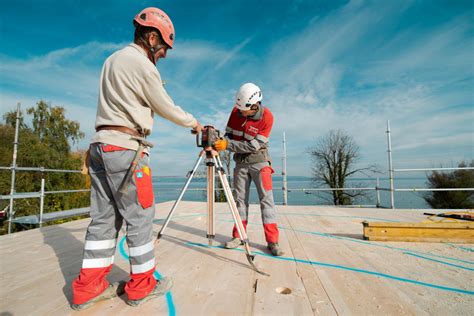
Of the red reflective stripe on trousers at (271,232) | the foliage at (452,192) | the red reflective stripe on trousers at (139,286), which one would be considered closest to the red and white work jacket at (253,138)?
the red reflective stripe on trousers at (271,232)

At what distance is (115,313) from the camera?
1.36 meters

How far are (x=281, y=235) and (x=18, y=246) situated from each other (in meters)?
3.23

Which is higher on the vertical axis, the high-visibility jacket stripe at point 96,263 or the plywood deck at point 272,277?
the high-visibility jacket stripe at point 96,263

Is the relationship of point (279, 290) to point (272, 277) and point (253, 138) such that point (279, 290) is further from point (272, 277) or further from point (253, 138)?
point (253, 138)

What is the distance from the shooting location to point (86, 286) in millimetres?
1428

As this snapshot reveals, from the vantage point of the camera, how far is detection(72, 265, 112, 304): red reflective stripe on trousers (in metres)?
1.41

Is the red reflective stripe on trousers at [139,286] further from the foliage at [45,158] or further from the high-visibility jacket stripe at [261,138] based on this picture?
the foliage at [45,158]

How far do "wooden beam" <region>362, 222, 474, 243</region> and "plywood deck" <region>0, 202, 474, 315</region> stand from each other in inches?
4.0

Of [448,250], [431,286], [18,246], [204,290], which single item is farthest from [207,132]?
[448,250]

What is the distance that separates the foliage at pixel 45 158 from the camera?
48.3ft

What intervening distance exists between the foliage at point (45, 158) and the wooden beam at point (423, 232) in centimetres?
1671

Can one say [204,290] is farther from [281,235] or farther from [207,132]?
[281,235]

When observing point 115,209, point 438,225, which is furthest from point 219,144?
point 438,225

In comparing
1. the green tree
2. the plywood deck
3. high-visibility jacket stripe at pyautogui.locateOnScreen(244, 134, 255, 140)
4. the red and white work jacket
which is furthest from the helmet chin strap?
the green tree
